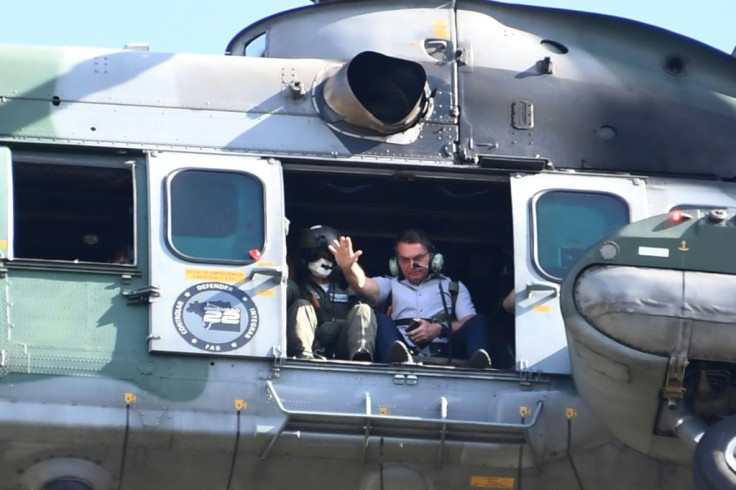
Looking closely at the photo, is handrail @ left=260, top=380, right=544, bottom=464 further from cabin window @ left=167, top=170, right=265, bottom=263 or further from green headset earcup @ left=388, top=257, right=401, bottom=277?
green headset earcup @ left=388, top=257, right=401, bottom=277

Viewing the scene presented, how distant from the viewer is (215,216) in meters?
9.69

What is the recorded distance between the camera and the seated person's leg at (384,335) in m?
9.81

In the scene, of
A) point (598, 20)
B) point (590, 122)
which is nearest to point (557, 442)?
point (590, 122)

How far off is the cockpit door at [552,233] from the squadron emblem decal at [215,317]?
1484mm

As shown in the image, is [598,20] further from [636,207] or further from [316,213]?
[316,213]

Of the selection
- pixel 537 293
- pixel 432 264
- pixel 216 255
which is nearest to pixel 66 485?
pixel 216 255

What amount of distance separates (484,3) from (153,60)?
2.06m

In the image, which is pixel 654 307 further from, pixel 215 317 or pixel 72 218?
pixel 72 218

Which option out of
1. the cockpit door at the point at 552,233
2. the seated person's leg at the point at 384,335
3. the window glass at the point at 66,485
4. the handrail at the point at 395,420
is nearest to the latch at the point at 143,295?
the handrail at the point at 395,420

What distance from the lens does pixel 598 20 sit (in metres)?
10.7

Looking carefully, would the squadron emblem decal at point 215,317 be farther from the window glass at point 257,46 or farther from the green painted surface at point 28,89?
the window glass at point 257,46

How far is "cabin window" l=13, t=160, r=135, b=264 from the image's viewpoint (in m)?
10.4

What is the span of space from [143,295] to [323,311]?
4.04 feet

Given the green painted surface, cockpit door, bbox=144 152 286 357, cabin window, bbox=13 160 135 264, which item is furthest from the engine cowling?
the green painted surface
